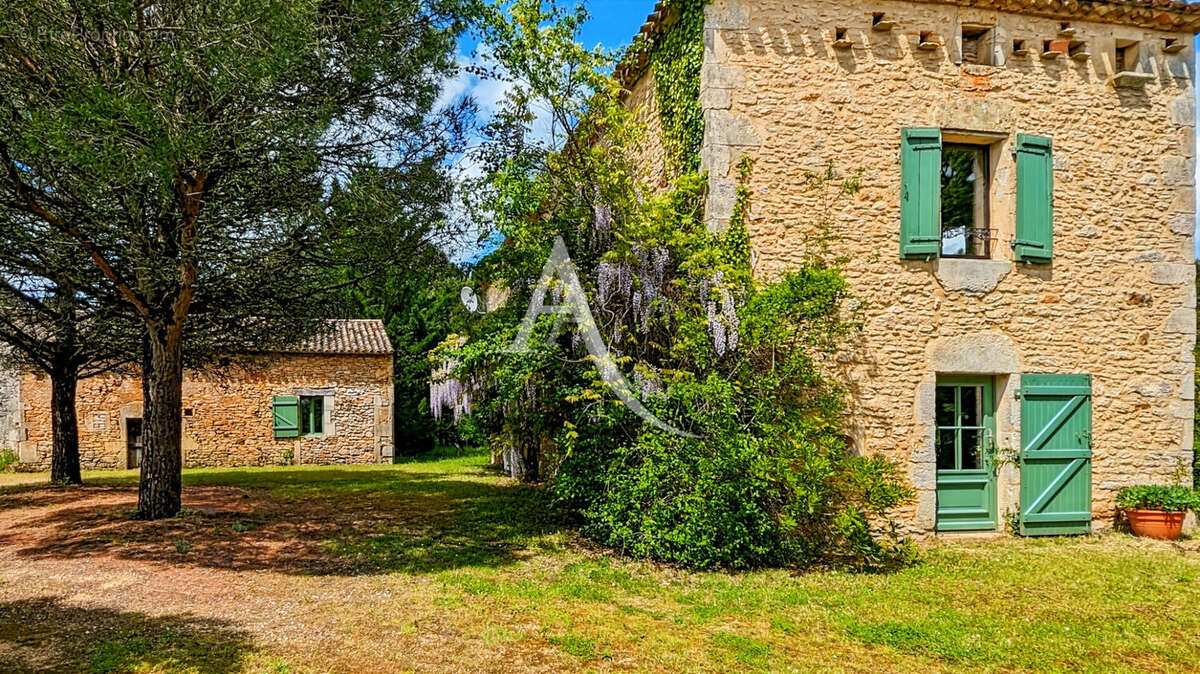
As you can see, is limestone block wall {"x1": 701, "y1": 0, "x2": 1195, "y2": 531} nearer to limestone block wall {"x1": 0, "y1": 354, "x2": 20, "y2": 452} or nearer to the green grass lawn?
the green grass lawn

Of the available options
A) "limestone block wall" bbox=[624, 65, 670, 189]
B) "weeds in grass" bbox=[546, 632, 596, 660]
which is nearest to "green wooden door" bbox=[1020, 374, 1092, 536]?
"limestone block wall" bbox=[624, 65, 670, 189]

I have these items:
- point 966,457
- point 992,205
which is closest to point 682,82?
point 992,205

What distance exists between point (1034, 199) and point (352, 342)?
503 inches

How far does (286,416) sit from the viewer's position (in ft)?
49.0

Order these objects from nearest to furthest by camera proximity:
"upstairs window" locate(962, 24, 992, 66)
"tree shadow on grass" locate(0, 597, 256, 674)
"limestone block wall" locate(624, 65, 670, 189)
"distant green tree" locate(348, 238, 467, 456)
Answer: "tree shadow on grass" locate(0, 597, 256, 674) < "upstairs window" locate(962, 24, 992, 66) < "limestone block wall" locate(624, 65, 670, 189) < "distant green tree" locate(348, 238, 467, 456)

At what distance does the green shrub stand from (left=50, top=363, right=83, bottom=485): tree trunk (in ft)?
12.7

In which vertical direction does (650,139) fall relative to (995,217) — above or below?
above

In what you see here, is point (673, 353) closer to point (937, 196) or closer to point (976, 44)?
point (937, 196)

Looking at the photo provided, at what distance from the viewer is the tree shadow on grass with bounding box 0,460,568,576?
5863 mm

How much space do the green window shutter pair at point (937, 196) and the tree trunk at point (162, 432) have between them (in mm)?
6680

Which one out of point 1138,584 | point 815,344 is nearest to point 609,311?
point 815,344

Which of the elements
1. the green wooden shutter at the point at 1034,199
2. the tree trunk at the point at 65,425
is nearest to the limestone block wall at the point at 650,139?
the green wooden shutter at the point at 1034,199

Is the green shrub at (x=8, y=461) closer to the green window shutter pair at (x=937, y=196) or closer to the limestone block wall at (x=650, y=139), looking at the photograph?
the limestone block wall at (x=650, y=139)

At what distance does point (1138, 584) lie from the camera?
5336mm
